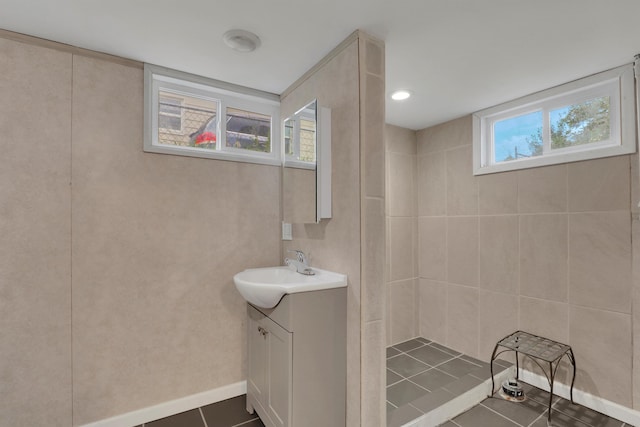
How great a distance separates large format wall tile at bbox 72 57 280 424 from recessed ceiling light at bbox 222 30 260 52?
70cm

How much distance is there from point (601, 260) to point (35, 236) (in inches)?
134

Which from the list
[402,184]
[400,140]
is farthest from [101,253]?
[400,140]

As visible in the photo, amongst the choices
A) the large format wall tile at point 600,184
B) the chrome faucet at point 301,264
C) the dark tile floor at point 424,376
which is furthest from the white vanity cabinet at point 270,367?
the large format wall tile at point 600,184

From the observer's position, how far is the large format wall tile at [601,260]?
1.91 m

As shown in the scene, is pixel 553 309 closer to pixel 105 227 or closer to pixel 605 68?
pixel 605 68

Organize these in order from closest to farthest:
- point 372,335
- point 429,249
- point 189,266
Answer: point 372,335 < point 189,266 < point 429,249

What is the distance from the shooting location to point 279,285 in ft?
5.07

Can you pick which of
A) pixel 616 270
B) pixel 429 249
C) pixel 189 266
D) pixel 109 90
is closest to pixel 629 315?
pixel 616 270

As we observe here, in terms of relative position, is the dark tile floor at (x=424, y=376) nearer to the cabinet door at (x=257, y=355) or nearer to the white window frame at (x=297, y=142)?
the cabinet door at (x=257, y=355)

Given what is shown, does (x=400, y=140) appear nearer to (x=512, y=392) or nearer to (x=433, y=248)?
(x=433, y=248)

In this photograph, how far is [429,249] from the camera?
10.2ft

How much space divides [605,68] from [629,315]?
156 centimetres

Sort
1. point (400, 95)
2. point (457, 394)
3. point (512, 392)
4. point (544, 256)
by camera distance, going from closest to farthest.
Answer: point (457, 394), point (512, 392), point (544, 256), point (400, 95)

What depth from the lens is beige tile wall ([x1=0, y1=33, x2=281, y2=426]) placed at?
1639 millimetres
